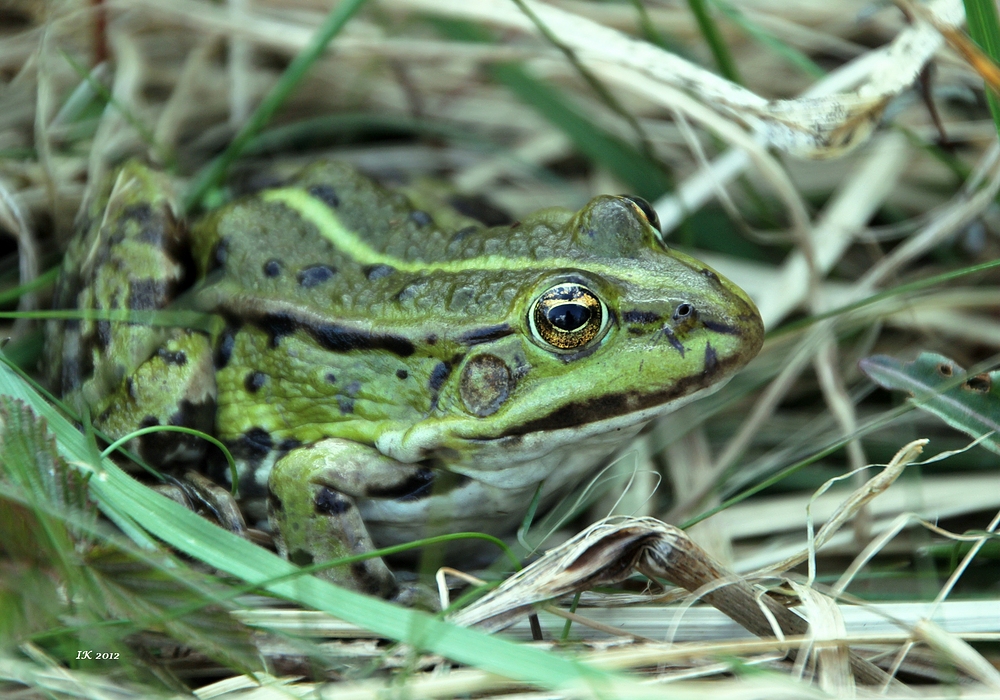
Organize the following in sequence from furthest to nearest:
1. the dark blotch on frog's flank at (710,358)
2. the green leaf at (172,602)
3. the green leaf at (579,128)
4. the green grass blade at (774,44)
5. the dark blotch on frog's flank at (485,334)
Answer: the green leaf at (579,128) → the green grass blade at (774,44) → the dark blotch on frog's flank at (485,334) → the dark blotch on frog's flank at (710,358) → the green leaf at (172,602)

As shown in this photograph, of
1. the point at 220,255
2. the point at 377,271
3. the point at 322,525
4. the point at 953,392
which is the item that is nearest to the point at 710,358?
the point at 953,392

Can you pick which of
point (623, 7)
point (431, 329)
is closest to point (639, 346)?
point (431, 329)

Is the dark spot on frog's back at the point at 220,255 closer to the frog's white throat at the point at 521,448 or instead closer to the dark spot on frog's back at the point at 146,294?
the dark spot on frog's back at the point at 146,294

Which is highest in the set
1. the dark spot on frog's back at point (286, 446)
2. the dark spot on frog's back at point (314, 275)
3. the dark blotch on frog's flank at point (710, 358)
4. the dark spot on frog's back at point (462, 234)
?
the dark spot on frog's back at point (462, 234)

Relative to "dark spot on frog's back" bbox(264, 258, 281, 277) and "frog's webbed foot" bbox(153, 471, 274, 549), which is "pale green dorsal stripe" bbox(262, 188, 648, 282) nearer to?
"dark spot on frog's back" bbox(264, 258, 281, 277)

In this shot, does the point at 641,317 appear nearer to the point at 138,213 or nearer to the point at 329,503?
the point at 329,503

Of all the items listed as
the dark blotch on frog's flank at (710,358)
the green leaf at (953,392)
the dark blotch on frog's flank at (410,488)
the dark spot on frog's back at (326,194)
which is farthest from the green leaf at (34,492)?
the green leaf at (953,392)
